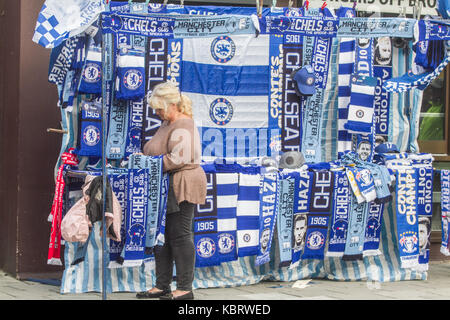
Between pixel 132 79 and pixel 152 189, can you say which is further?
pixel 132 79

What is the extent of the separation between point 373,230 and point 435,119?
1969 mm

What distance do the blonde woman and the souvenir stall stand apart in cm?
13

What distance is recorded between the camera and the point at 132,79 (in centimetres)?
690

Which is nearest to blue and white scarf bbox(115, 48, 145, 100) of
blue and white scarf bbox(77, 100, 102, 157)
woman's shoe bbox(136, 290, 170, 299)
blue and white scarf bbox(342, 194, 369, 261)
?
blue and white scarf bbox(77, 100, 102, 157)

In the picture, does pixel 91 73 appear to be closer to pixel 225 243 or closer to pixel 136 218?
pixel 136 218

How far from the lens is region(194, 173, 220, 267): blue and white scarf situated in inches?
275

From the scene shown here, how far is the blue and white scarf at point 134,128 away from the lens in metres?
7.05

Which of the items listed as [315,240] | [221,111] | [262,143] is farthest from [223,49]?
[315,240]

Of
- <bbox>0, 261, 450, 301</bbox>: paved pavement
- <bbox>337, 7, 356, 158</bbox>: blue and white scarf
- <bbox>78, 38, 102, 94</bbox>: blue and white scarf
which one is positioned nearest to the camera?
<bbox>0, 261, 450, 301</bbox>: paved pavement

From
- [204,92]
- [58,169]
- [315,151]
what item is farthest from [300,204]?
[58,169]

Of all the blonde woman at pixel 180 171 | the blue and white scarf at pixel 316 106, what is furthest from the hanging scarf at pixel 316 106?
the blonde woman at pixel 180 171

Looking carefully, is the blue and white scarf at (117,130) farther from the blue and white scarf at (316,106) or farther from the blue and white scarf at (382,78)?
the blue and white scarf at (382,78)

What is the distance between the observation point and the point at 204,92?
7.31 m

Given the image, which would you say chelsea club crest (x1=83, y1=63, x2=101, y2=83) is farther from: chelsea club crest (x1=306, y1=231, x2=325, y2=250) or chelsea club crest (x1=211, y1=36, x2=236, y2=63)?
chelsea club crest (x1=306, y1=231, x2=325, y2=250)
